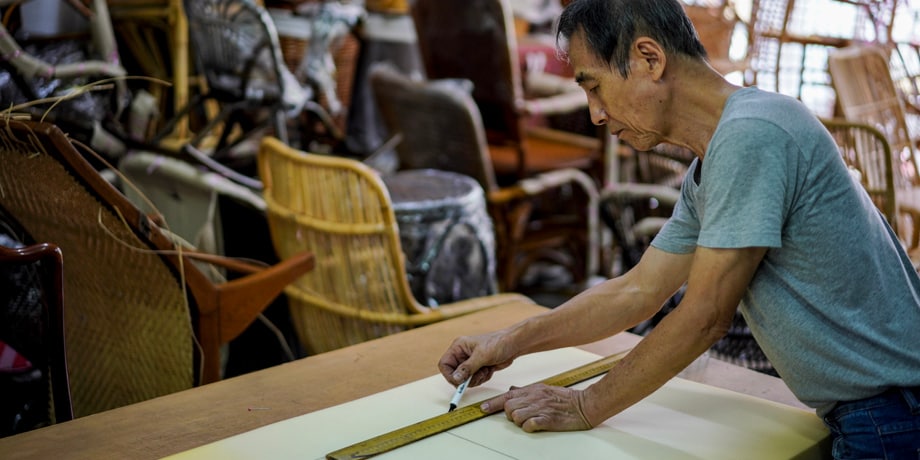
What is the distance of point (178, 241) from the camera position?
1.84 metres

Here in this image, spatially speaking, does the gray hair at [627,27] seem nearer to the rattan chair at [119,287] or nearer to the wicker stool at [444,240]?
the rattan chair at [119,287]

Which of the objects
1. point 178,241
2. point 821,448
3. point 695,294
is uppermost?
point 695,294

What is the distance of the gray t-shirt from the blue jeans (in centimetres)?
2

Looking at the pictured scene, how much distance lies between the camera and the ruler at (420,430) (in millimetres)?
1232

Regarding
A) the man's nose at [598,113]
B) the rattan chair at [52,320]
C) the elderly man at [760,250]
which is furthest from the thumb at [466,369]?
the rattan chair at [52,320]

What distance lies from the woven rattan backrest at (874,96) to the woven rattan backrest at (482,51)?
1148mm

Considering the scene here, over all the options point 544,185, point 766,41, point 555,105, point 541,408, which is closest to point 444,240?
point 544,185

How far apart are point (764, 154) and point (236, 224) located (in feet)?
7.46

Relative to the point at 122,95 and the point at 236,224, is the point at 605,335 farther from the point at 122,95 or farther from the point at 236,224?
the point at 122,95

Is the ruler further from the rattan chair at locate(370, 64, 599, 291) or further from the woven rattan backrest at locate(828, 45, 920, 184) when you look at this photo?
the woven rattan backrest at locate(828, 45, 920, 184)

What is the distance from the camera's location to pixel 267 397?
1.51m

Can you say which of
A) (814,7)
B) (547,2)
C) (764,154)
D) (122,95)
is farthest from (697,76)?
(547,2)

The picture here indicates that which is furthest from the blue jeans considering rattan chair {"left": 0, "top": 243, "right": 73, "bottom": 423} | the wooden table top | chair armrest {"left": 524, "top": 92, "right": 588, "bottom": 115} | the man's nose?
chair armrest {"left": 524, "top": 92, "right": 588, "bottom": 115}

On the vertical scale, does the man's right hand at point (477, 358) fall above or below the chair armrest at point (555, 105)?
above
